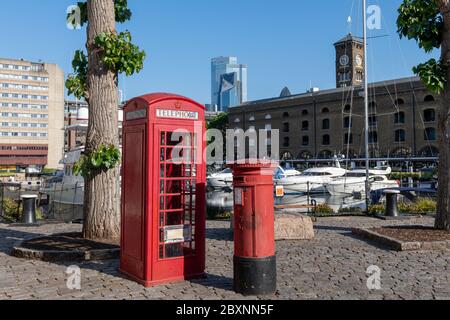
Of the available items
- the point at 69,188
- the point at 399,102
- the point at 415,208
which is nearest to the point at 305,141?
the point at 399,102

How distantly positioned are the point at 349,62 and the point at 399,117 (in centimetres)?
2808

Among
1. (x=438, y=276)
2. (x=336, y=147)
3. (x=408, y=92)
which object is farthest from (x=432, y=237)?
(x=336, y=147)

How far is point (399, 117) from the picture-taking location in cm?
6544

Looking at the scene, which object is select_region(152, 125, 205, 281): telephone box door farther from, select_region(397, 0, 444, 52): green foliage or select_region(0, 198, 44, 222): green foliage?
select_region(0, 198, 44, 222): green foliage

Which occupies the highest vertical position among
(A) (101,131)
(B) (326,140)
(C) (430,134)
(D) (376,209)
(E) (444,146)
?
(B) (326,140)

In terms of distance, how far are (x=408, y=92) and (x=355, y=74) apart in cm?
2630

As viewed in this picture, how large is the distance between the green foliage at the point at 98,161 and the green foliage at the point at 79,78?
1537 mm

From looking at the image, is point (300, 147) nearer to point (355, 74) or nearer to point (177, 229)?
point (355, 74)

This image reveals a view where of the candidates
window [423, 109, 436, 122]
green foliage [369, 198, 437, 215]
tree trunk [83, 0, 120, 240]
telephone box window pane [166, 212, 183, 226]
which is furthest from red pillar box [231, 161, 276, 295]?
window [423, 109, 436, 122]

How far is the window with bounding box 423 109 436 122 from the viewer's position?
61.5 meters

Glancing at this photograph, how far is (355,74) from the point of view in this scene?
89.8 m

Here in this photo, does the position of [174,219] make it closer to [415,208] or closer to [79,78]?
[79,78]

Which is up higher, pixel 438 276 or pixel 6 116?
pixel 6 116

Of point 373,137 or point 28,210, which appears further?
point 373,137
